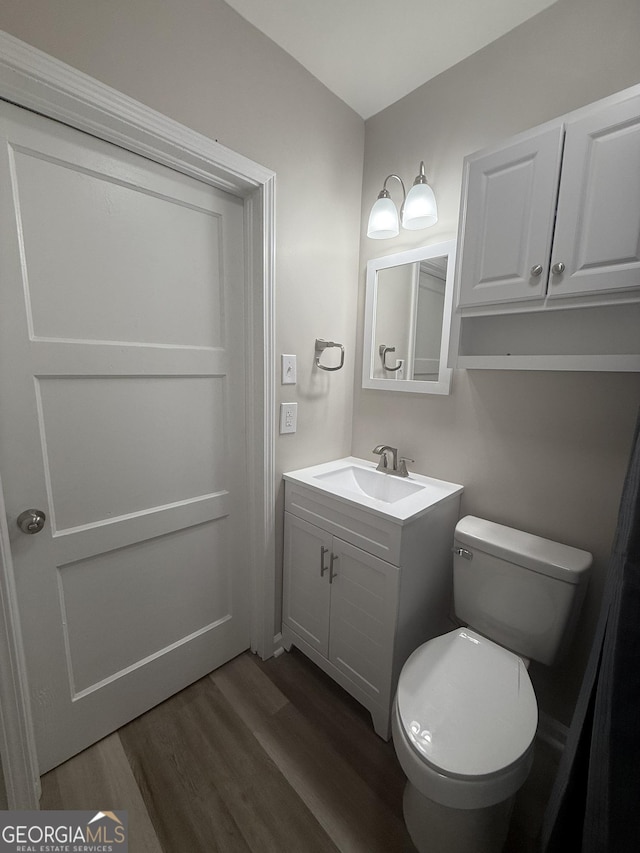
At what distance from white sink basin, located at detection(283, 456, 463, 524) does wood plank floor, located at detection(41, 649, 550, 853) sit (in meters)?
0.89

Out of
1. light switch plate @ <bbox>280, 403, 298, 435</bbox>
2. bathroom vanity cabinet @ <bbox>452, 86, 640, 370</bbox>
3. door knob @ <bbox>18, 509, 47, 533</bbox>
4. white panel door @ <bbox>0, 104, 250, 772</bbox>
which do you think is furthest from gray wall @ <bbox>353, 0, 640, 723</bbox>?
door knob @ <bbox>18, 509, 47, 533</bbox>

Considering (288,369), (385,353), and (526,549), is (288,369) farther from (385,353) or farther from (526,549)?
(526,549)

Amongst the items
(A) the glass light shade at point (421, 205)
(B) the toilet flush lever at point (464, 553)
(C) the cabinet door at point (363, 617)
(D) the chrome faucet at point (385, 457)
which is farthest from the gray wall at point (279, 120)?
(B) the toilet flush lever at point (464, 553)

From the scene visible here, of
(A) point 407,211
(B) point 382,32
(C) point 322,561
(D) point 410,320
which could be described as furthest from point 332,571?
(B) point 382,32

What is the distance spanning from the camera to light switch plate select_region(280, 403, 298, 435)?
158cm

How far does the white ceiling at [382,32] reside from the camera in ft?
3.93

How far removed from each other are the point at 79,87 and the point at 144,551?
4.68 ft

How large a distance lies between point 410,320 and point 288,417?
2.41 feet

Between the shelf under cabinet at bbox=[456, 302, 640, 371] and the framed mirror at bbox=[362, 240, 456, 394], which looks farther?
the framed mirror at bbox=[362, 240, 456, 394]

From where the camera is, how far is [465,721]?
3.02 ft

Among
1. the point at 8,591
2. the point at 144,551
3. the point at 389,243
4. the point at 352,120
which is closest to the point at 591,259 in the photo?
the point at 389,243

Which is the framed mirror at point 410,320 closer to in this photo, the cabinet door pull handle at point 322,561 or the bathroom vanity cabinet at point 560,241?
the bathroom vanity cabinet at point 560,241

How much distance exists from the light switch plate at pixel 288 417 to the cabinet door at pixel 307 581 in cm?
39

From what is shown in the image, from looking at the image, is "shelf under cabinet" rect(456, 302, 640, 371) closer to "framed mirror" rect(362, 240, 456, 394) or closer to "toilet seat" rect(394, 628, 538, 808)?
"framed mirror" rect(362, 240, 456, 394)
